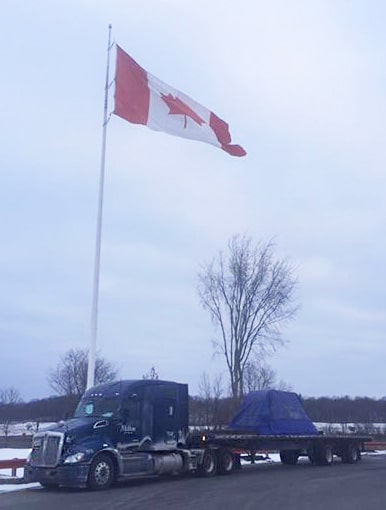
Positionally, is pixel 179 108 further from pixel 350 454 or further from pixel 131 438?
pixel 350 454

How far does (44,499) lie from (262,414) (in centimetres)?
1195

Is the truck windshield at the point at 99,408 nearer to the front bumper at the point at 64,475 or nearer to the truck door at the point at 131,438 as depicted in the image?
the truck door at the point at 131,438

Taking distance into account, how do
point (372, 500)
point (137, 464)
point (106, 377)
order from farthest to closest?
point (106, 377) < point (137, 464) < point (372, 500)

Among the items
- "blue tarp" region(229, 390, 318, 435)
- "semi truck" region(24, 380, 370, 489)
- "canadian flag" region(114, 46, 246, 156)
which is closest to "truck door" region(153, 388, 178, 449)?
"semi truck" region(24, 380, 370, 489)

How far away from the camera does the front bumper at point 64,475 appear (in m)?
19.3

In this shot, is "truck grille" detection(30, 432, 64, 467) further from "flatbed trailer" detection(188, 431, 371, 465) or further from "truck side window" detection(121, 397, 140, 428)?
"flatbed trailer" detection(188, 431, 371, 465)

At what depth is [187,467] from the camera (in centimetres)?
2323

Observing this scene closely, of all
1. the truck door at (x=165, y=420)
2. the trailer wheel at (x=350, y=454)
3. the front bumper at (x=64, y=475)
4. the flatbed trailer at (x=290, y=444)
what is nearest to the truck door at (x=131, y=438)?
the truck door at (x=165, y=420)

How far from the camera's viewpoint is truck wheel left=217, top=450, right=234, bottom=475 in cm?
2450

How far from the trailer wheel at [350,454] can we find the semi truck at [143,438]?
4.36 m

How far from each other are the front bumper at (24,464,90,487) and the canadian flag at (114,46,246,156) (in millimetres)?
10330

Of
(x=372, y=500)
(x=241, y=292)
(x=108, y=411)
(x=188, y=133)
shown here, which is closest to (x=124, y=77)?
(x=188, y=133)

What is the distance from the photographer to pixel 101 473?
785 inches

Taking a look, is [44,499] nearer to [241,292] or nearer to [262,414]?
[262,414]
